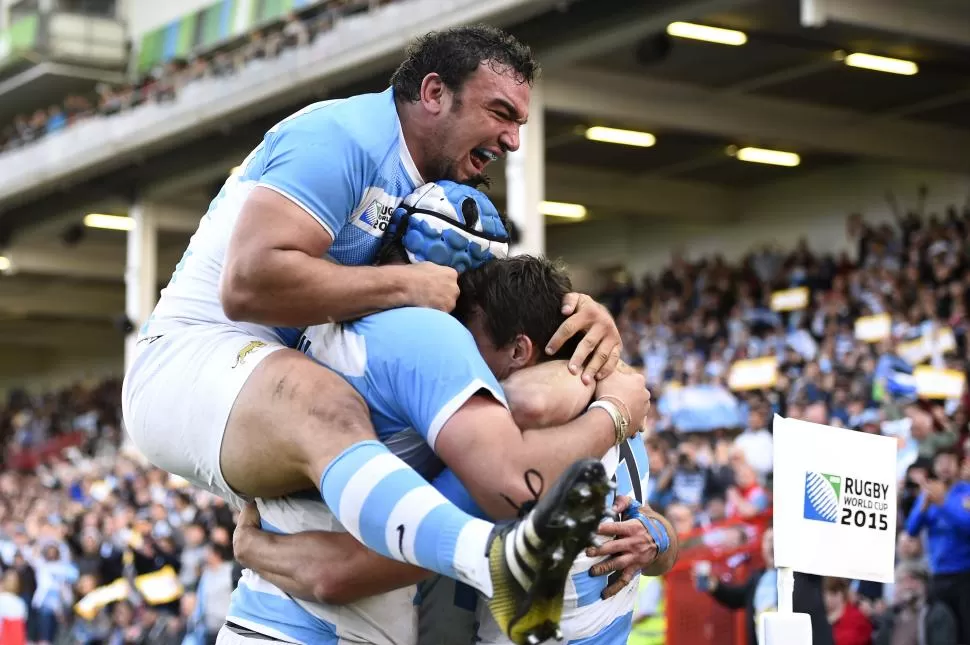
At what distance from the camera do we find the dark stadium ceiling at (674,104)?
1466 centimetres

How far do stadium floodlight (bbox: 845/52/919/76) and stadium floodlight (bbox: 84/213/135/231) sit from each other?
12.4 metres

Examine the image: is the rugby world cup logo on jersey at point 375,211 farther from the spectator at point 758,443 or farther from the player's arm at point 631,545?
the spectator at point 758,443

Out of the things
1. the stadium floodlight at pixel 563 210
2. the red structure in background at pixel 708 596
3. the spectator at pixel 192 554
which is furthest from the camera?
the stadium floodlight at pixel 563 210

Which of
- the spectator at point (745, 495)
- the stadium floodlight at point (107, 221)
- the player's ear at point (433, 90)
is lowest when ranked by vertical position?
the spectator at point (745, 495)

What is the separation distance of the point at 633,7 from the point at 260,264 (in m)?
11.8

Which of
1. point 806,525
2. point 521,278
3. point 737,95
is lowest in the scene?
point 806,525

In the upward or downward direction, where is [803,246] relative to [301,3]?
downward

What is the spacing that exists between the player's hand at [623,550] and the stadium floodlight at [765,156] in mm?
17268

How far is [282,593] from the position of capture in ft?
A: 10.7

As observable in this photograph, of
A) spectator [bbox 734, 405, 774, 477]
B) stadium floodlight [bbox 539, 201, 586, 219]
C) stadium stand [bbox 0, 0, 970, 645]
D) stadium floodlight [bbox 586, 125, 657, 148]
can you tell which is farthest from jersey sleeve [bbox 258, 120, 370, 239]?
stadium floodlight [bbox 539, 201, 586, 219]

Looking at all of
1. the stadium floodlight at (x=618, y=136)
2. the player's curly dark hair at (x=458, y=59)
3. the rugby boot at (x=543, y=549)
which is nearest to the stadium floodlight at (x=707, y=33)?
the stadium floodlight at (x=618, y=136)

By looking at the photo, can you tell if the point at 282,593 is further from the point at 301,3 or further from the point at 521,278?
the point at 301,3

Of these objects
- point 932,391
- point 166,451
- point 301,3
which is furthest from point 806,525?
point 301,3

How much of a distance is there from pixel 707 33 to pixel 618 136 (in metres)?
3.90
